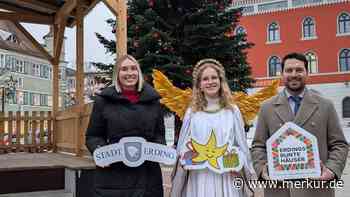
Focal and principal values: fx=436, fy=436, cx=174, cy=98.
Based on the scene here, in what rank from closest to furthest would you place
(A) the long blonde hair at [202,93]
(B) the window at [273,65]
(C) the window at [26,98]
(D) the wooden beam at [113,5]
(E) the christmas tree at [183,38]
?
(A) the long blonde hair at [202,93] → (D) the wooden beam at [113,5] → (E) the christmas tree at [183,38] → (B) the window at [273,65] → (C) the window at [26,98]

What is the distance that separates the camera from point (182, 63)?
14188mm

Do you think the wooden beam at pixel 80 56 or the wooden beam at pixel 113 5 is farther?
the wooden beam at pixel 80 56

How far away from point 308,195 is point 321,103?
2.29 ft

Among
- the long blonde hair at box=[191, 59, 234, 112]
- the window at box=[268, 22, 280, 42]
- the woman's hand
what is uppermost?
the window at box=[268, 22, 280, 42]

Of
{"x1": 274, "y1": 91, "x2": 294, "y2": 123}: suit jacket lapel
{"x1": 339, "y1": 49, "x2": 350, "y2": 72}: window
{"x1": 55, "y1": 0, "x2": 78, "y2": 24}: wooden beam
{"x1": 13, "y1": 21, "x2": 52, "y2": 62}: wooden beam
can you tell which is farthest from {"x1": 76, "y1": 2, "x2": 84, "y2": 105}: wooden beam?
{"x1": 339, "y1": 49, "x2": 350, "y2": 72}: window

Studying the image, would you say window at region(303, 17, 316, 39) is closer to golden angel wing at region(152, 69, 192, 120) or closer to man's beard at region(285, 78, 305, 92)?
golden angel wing at region(152, 69, 192, 120)

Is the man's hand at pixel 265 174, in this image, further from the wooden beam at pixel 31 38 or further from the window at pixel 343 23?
the window at pixel 343 23

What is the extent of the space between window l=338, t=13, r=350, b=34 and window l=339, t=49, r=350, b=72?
1.65 m

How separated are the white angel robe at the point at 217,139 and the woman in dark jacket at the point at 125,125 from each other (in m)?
0.29

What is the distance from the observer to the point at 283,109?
338cm

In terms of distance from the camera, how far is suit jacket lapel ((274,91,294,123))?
131 inches

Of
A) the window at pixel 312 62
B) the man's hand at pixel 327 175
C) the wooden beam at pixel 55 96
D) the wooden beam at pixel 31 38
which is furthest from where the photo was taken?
the window at pixel 312 62

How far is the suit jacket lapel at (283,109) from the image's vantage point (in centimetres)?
334

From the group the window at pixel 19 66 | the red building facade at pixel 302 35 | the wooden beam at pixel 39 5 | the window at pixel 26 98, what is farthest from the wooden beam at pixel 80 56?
the window at pixel 26 98
